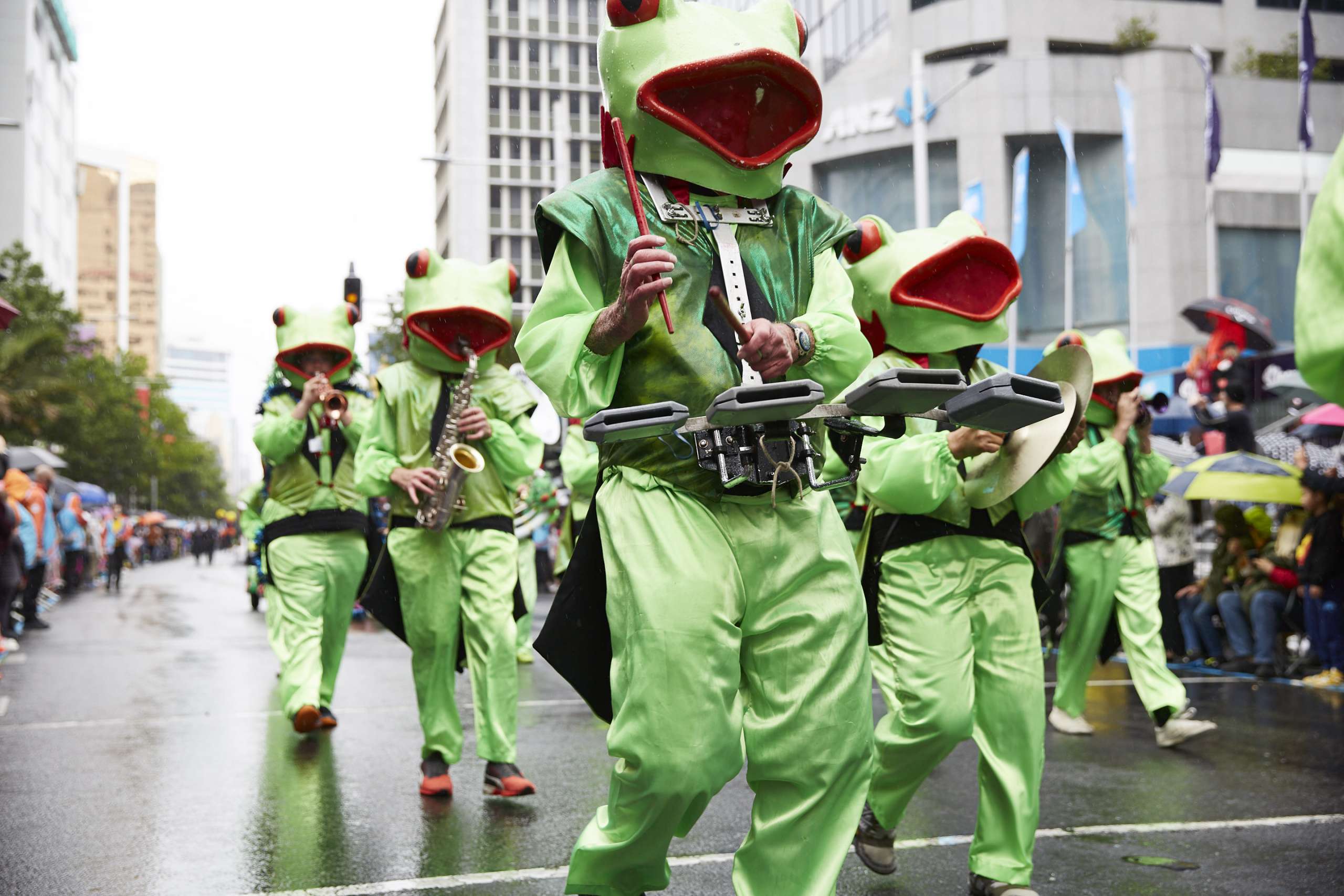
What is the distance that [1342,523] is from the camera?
10492mm

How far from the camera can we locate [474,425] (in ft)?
20.9

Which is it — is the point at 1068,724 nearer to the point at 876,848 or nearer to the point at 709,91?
the point at 876,848

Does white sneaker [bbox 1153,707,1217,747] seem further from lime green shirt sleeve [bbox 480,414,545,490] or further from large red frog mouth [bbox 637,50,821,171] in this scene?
large red frog mouth [bbox 637,50,821,171]

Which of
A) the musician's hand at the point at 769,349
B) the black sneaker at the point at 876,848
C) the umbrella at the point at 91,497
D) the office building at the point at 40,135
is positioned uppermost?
the office building at the point at 40,135

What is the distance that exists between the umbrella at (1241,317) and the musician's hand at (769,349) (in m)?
16.4

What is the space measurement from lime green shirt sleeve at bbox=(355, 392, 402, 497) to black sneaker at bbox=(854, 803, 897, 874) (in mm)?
2713

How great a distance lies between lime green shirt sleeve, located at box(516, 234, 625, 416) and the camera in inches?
133

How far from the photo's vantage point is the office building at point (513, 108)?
285 ft

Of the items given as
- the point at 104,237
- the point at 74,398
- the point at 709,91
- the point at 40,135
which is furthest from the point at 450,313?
the point at 104,237

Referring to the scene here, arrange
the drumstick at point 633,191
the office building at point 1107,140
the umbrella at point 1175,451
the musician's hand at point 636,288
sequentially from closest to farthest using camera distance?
the musician's hand at point 636,288 → the drumstick at point 633,191 → the umbrella at point 1175,451 → the office building at point 1107,140

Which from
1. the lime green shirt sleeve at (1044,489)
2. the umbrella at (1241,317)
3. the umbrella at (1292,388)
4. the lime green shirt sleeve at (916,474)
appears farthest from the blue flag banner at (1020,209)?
the lime green shirt sleeve at (916,474)

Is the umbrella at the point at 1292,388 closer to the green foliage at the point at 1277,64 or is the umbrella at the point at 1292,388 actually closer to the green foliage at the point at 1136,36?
the green foliage at the point at 1136,36

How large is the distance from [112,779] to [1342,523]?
27.8ft

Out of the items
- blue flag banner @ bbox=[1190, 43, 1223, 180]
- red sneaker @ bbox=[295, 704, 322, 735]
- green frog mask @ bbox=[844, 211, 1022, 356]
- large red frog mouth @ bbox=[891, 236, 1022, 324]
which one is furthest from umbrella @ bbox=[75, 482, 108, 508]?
large red frog mouth @ bbox=[891, 236, 1022, 324]
